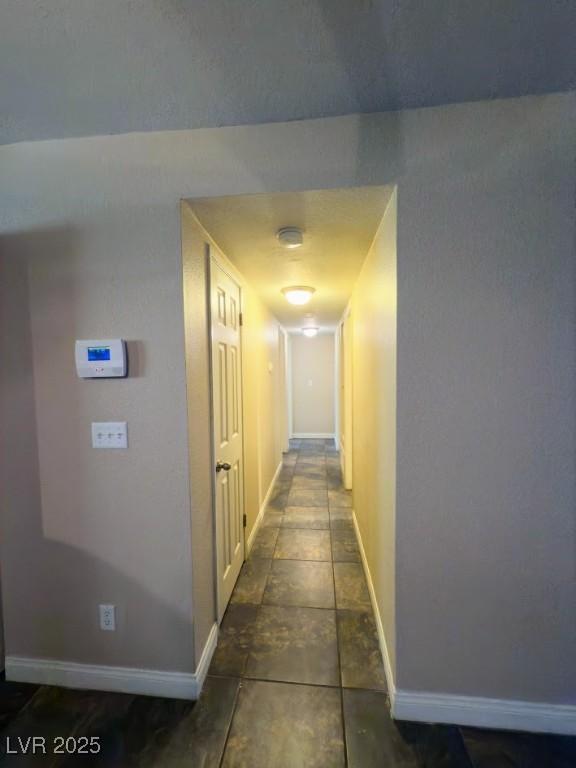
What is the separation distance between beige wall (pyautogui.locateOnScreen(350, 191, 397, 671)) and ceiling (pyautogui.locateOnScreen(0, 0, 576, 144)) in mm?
408

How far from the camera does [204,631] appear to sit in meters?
1.51

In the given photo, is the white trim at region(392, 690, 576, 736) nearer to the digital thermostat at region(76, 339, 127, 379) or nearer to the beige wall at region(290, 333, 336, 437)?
the digital thermostat at region(76, 339, 127, 379)

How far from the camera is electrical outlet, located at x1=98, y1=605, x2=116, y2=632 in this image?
1.42 metres

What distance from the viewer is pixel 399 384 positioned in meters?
1.26

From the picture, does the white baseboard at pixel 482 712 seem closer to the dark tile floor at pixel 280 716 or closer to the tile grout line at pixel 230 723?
the dark tile floor at pixel 280 716

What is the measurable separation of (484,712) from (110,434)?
6.18 ft

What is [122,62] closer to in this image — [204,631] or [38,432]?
[38,432]

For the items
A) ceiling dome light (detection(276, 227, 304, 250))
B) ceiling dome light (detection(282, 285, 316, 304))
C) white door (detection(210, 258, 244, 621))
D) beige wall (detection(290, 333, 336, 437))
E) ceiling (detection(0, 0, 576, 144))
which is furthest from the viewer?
beige wall (detection(290, 333, 336, 437))

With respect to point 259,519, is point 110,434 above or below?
above

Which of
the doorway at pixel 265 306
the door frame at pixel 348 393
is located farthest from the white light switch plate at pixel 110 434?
the door frame at pixel 348 393

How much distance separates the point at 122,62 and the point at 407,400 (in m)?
1.52

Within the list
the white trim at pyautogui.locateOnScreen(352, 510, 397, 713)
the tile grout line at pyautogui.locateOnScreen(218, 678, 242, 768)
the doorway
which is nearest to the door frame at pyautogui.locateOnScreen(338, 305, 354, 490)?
the doorway

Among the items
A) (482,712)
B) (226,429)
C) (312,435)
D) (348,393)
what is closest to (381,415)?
(226,429)

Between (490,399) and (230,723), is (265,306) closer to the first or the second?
(490,399)
